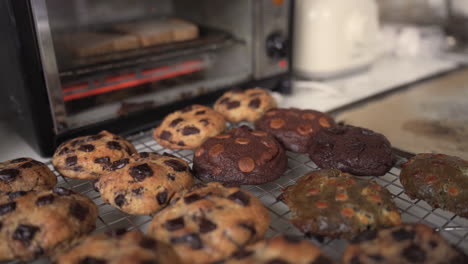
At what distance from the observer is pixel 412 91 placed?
6.30 ft

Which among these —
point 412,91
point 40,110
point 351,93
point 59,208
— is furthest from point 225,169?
point 412,91

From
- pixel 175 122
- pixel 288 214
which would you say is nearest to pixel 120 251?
pixel 288 214

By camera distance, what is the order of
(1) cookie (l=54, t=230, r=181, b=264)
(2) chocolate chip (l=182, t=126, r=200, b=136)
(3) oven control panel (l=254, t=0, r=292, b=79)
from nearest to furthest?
(1) cookie (l=54, t=230, r=181, b=264) → (2) chocolate chip (l=182, t=126, r=200, b=136) → (3) oven control panel (l=254, t=0, r=292, b=79)

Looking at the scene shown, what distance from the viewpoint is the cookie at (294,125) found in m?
1.33

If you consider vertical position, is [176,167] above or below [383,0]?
below

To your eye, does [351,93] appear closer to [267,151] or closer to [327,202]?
[267,151]

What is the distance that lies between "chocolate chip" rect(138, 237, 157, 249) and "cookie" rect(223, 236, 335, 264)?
0.47ft

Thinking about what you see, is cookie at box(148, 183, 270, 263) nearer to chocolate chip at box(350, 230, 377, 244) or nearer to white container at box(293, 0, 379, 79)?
chocolate chip at box(350, 230, 377, 244)

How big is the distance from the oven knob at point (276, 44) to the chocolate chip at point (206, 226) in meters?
1.02

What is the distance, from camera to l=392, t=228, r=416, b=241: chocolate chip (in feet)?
2.68

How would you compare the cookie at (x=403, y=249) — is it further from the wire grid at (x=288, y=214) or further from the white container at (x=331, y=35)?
the white container at (x=331, y=35)

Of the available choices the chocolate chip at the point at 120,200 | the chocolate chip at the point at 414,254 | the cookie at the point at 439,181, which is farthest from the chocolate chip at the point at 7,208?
the cookie at the point at 439,181

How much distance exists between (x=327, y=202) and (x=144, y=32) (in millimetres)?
1140

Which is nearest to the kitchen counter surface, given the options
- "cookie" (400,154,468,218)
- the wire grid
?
the wire grid
